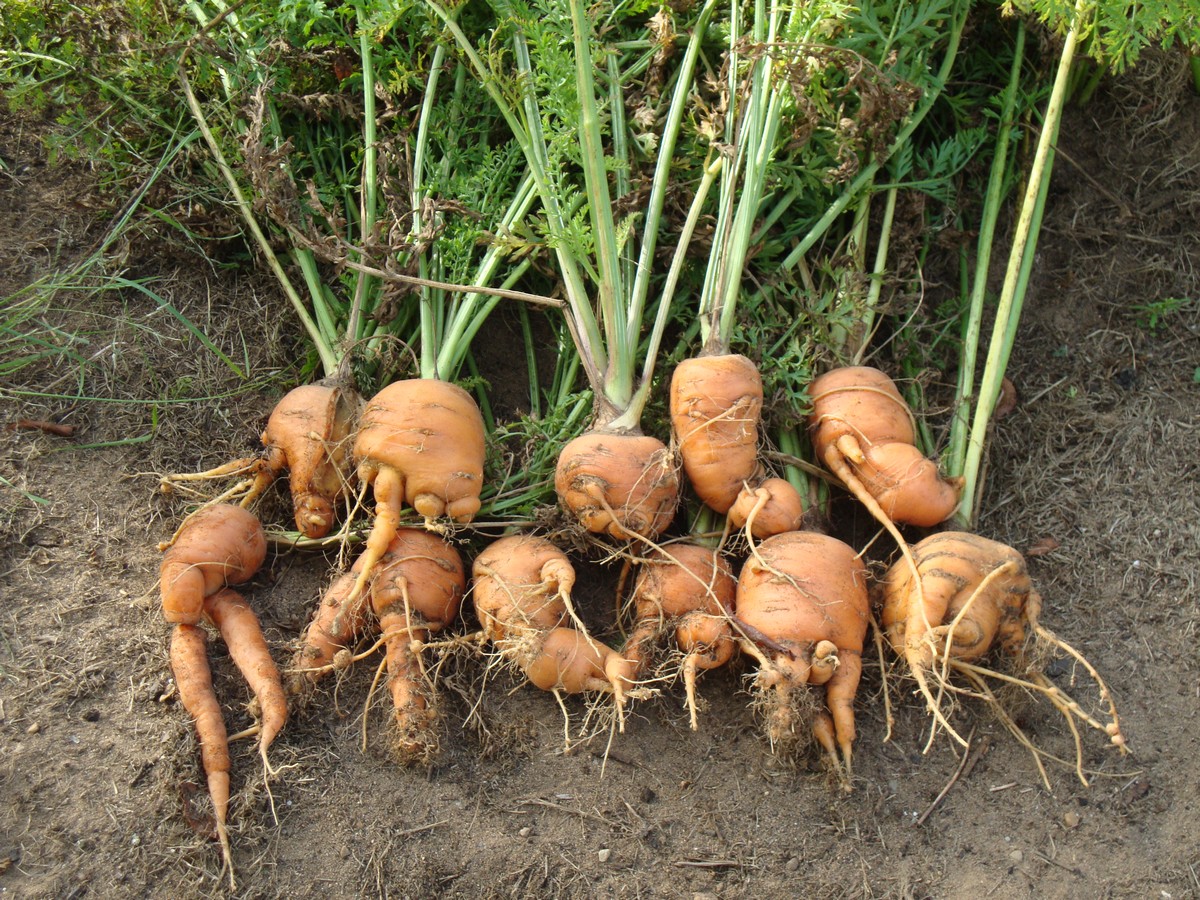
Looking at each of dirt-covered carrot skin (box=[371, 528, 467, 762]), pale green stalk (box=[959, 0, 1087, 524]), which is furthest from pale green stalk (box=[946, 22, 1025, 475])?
dirt-covered carrot skin (box=[371, 528, 467, 762])

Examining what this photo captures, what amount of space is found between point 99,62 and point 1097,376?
3.41 m

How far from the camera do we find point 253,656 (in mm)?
2533

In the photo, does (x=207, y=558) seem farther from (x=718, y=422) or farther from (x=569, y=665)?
(x=718, y=422)

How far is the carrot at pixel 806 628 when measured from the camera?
247 cm

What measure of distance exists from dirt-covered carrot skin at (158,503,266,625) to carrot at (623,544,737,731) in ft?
3.49

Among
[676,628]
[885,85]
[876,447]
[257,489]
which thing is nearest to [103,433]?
[257,489]

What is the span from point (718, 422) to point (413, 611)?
0.97 m

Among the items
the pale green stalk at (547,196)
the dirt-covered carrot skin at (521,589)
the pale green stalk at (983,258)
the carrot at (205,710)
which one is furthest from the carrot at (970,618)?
the carrot at (205,710)

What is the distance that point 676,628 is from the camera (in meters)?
2.64

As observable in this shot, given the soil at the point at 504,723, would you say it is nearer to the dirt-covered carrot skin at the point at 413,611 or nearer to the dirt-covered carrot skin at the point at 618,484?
the dirt-covered carrot skin at the point at 413,611

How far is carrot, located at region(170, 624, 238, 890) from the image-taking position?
2.29 meters

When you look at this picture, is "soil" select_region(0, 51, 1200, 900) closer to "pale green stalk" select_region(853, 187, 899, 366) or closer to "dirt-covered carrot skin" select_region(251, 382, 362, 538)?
"dirt-covered carrot skin" select_region(251, 382, 362, 538)

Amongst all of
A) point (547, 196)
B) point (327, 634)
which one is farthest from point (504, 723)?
point (547, 196)

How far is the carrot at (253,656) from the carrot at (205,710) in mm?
68
